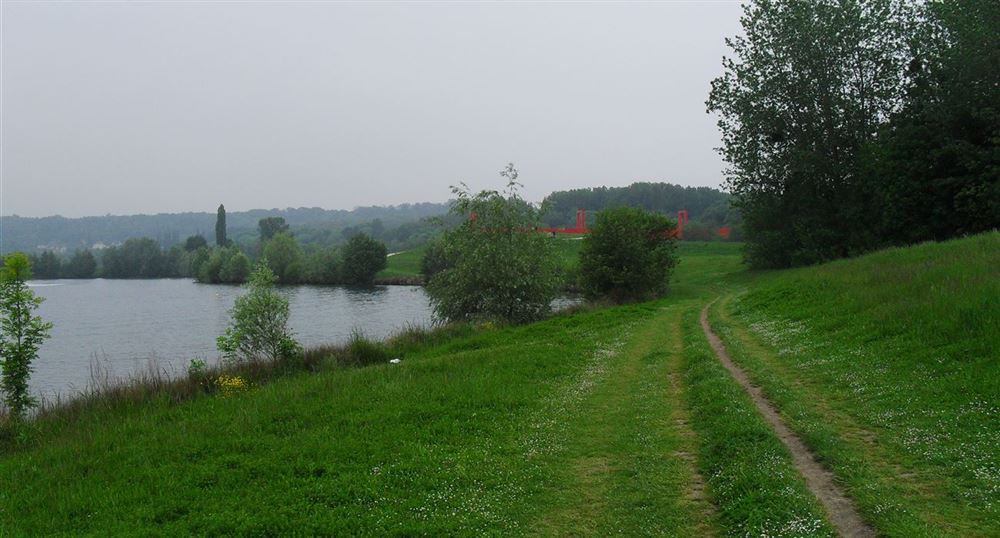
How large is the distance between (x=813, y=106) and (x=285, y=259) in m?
82.9

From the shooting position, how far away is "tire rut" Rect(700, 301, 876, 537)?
5531 mm

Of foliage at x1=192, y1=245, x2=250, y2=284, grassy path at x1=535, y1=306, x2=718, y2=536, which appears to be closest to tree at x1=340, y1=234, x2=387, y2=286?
foliage at x1=192, y1=245, x2=250, y2=284

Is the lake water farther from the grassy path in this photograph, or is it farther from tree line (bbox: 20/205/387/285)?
the grassy path

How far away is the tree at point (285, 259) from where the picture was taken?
101438mm

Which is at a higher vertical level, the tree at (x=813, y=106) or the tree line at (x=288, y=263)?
the tree at (x=813, y=106)

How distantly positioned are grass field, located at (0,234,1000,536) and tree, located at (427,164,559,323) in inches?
677

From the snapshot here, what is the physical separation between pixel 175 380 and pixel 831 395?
565 inches

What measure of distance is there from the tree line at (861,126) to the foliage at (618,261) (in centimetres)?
991

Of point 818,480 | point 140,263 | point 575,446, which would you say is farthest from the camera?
point 140,263

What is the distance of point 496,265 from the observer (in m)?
32.0

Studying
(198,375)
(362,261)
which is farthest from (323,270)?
(198,375)

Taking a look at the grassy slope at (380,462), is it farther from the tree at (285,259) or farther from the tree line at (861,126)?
the tree at (285,259)

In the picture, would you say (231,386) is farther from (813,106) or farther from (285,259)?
(285,259)

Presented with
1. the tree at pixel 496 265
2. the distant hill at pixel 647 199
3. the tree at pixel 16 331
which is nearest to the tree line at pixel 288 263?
the distant hill at pixel 647 199
